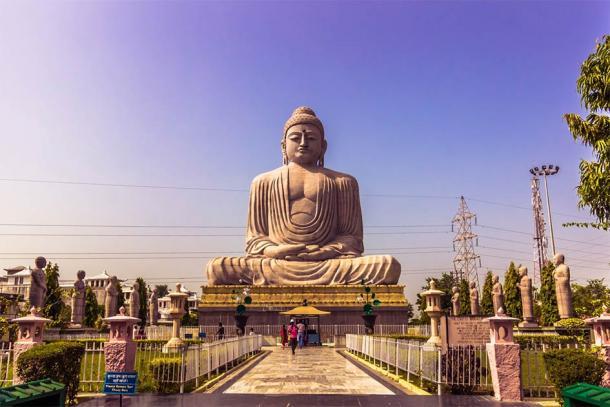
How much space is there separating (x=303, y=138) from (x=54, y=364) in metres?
28.1

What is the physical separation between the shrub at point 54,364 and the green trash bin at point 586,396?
7.27 meters

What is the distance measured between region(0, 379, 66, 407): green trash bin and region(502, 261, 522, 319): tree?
3288 cm

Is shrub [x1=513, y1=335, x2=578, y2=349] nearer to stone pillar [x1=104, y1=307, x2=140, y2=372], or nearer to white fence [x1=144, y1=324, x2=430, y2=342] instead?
stone pillar [x1=104, y1=307, x2=140, y2=372]

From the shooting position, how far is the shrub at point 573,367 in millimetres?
8242

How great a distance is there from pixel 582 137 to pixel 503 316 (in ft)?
16.9

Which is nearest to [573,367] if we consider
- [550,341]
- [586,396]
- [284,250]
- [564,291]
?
[586,396]

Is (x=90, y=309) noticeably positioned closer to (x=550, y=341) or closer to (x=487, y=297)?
(x=487, y=297)

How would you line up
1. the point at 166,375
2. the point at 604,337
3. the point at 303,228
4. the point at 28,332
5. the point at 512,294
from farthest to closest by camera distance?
the point at 512,294
the point at 303,228
the point at 28,332
the point at 166,375
the point at 604,337

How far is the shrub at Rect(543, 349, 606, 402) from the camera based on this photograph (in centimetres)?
824

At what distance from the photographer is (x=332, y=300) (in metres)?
30.4

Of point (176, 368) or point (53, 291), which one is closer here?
point (176, 368)

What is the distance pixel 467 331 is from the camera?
11328 mm

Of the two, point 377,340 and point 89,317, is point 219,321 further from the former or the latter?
point 377,340

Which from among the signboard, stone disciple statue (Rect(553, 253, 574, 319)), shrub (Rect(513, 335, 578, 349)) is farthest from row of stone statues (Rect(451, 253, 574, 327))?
the signboard
